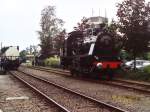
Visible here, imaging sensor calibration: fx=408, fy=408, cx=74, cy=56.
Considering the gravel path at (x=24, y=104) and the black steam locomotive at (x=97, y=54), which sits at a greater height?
the black steam locomotive at (x=97, y=54)

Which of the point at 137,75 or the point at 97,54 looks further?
the point at 137,75

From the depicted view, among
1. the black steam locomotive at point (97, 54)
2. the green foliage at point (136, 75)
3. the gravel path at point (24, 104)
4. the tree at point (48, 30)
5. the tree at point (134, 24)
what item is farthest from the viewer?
the tree at point (48, 30)

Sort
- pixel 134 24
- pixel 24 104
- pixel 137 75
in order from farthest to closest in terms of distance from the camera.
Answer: pixel 134 24
pixel 137 75
pixel 24 104

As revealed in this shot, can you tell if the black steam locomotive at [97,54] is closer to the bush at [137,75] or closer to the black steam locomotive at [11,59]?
the bush at [137,75]

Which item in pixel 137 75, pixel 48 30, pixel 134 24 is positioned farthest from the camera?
pixel 48 30

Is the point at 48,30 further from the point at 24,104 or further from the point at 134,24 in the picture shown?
the point at 24,104

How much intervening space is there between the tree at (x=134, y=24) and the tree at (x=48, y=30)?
50.9 metres

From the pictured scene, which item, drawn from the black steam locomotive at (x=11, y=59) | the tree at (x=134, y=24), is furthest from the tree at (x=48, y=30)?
the tree at (x=134, y=24)

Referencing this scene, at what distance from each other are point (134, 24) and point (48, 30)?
58.1 m

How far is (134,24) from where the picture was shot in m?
28.5

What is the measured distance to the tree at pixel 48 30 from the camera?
80188 mm

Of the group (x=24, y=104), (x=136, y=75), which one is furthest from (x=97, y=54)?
(x=24, y=104)

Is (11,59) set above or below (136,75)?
above

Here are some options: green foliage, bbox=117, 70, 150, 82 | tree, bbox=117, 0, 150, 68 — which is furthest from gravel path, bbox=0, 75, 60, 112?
tree, bbox=117, 0, 150, 68
